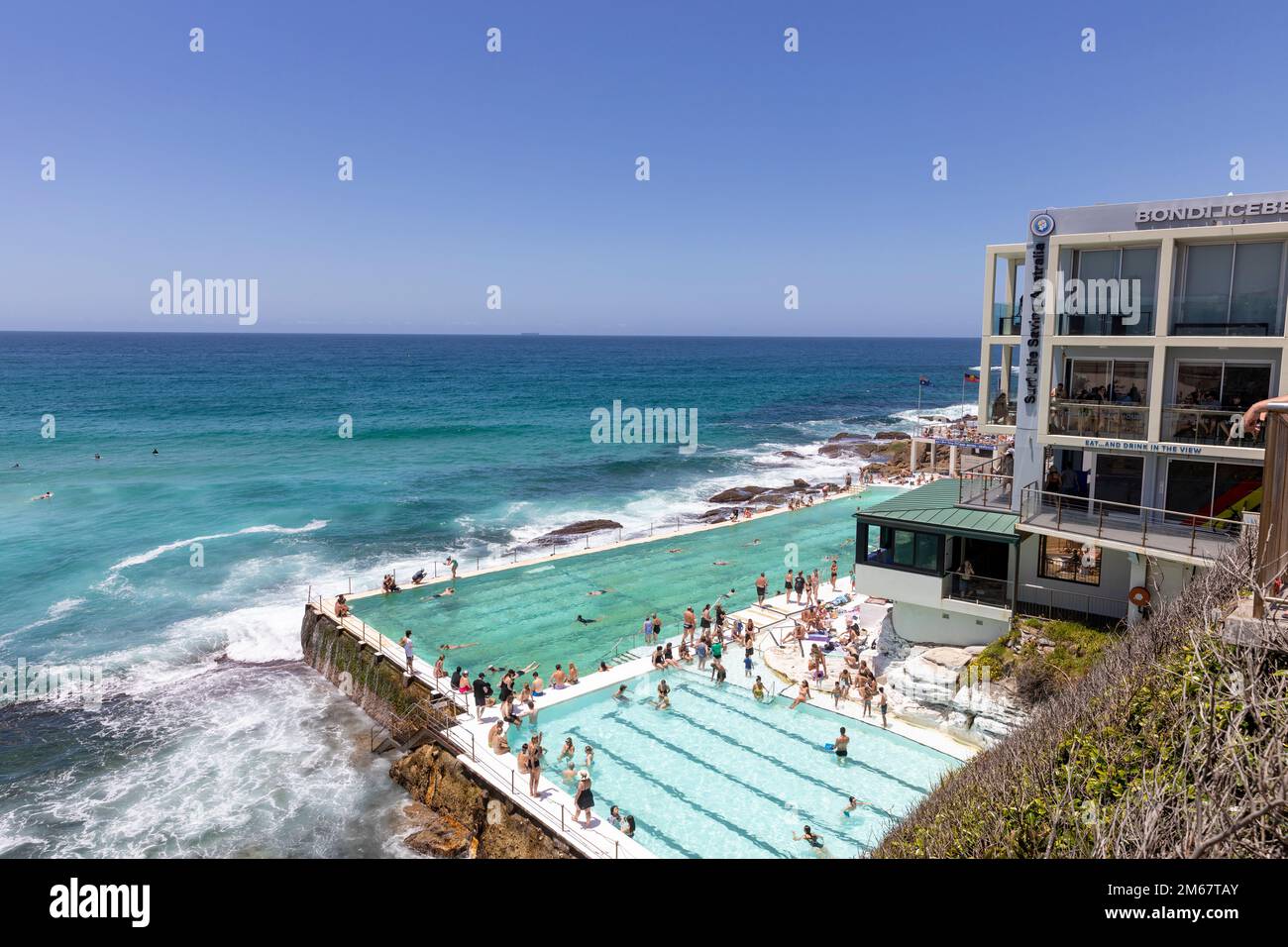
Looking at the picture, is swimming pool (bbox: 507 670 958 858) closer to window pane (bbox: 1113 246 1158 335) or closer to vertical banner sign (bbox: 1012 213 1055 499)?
vertical banner sign (bbox: 1012 213 1055 499)

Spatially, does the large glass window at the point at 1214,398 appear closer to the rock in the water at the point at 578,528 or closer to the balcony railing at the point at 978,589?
the balcony railing at the point at 978,589

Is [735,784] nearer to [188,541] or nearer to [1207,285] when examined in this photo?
[1207,285]

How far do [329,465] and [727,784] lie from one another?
176ft

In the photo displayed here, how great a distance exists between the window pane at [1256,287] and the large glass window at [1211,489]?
3080mm

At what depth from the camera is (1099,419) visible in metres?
19.5

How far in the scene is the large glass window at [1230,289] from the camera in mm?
17719

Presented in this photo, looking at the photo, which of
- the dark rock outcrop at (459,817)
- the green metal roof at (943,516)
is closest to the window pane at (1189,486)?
the green metal roof at (943,516)

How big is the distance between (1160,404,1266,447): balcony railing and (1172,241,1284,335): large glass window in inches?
70.9

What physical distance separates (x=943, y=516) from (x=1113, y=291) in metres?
6.61

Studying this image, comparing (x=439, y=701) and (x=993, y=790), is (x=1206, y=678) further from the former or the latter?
(x=439, y=701)

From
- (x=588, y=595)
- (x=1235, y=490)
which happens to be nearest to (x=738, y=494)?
(x=588, y=595)

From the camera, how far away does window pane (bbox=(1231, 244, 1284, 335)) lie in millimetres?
17688

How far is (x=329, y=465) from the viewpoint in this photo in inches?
2537
